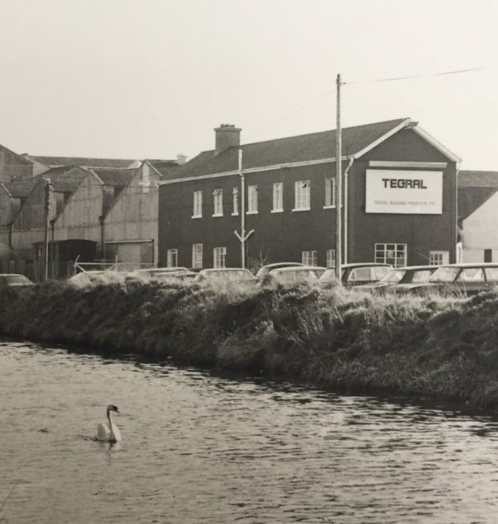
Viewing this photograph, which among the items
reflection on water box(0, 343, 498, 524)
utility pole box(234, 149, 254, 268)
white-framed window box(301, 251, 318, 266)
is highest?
utility pole box(234, 149, 254, 268)

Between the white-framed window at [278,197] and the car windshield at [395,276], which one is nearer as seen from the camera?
the car windshield at [395,276]

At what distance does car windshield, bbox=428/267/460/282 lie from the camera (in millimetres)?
35750

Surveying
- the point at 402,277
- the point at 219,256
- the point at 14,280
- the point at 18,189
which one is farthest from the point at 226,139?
the point at 402,277

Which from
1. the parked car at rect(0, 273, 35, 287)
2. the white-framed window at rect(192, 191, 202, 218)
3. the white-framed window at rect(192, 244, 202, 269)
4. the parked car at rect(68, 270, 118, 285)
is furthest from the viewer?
the white-framed window at rect(192, 191, 202, 218)

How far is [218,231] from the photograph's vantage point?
64375 mm

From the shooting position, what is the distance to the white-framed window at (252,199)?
6181 centimetres

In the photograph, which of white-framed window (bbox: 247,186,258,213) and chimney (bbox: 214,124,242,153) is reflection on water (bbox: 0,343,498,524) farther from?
chimney (bbox: 214,124,242,153)

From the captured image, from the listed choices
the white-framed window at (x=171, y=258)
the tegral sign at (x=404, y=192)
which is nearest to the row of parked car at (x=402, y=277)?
the tegral sign at (x=404, y=192)

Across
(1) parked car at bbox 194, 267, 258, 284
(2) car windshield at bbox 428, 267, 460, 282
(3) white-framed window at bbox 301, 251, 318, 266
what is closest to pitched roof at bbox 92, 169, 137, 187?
(3) white-framed window at bbox 301, 251, 318, 266

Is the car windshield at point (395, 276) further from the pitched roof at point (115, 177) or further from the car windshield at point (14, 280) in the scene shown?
the pitched roof at point (115, 177)

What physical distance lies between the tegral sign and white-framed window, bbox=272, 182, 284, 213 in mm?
Result: 6058

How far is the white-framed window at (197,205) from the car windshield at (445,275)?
3141cm

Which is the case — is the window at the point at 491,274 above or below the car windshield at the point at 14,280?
above

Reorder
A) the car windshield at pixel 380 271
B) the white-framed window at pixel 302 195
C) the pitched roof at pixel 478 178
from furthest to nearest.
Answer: the pitched roof at pixel 478 178 → the white-framed window at pixel 302 195 → the car windshield at pixel 380 271
